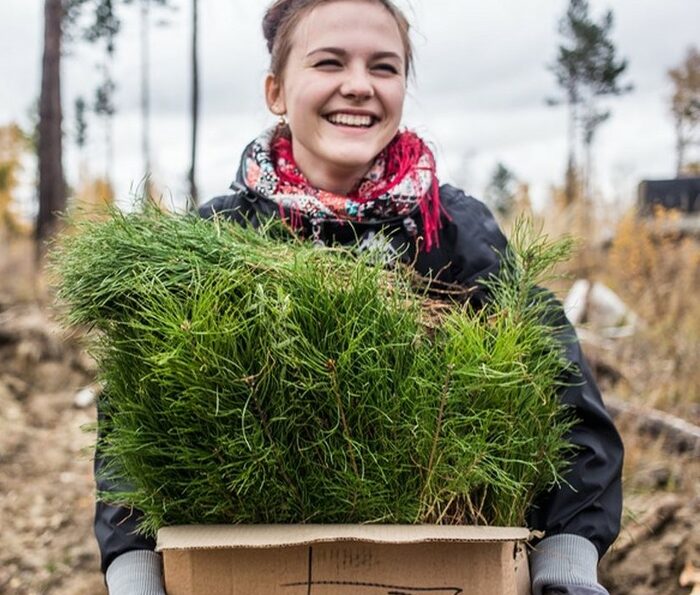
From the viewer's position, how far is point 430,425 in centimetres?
131

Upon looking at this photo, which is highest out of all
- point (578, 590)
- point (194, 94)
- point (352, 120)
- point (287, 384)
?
point (194, 94)

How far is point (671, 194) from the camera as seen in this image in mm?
8500

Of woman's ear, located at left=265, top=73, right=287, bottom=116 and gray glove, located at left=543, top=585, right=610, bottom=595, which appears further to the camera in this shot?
woman's ear, located at left=265, top=73, right=287, bottom=116

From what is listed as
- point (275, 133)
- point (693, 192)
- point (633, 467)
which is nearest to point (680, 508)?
point (633, 467)

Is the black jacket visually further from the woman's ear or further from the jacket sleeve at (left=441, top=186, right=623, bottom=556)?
the woman's ear

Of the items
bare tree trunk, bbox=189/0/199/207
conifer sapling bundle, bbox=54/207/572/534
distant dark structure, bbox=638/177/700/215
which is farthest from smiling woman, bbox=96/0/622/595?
distant dark structure, bbox=638/177/700/215

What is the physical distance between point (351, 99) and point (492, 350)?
78 cm

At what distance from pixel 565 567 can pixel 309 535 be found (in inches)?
21.1

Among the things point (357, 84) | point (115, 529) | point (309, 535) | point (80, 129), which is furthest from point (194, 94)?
point (80, 129)

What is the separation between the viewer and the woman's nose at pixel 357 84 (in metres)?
1.89

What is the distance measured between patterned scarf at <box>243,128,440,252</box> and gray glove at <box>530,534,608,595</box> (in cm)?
67

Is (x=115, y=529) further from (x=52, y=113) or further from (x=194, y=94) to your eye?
(x=52, y=113)

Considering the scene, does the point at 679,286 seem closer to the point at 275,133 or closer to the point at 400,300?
the point at 275,133

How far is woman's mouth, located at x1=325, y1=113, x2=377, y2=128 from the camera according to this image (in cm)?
194
